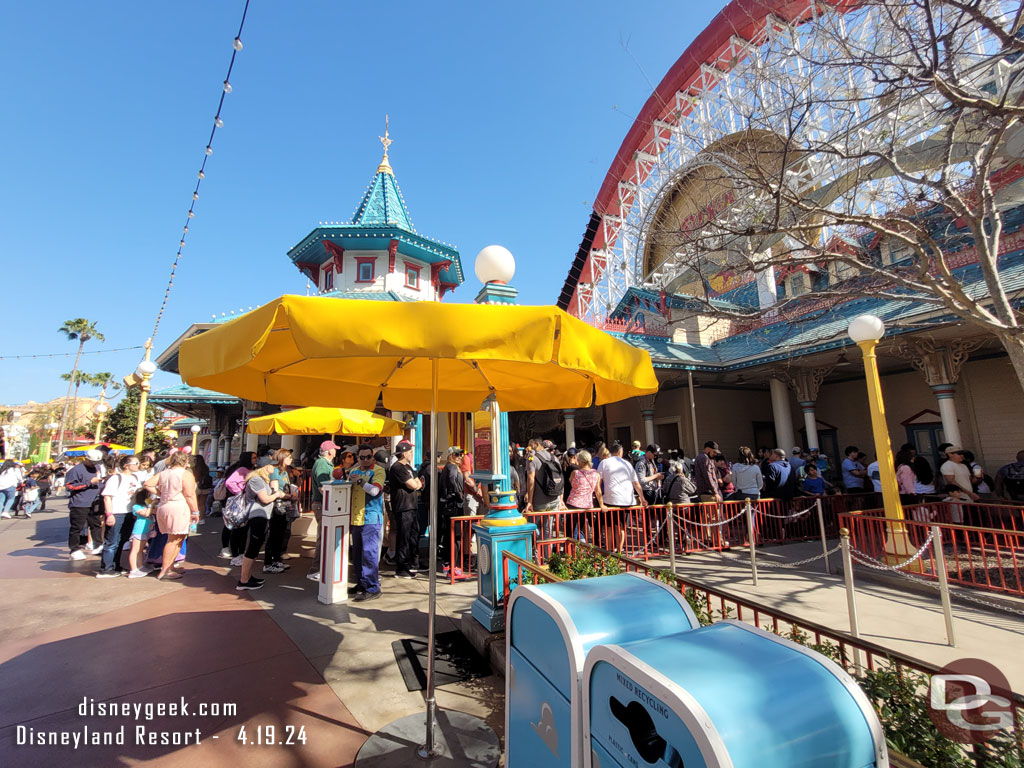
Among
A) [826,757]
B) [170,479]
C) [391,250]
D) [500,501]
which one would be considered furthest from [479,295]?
[391,250]

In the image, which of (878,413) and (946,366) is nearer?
(878,413)

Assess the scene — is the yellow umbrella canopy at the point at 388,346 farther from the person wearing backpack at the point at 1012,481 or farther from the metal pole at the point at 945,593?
the person wearing backpack at the point at 1012,481

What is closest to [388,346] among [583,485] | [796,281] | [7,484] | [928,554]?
[583,485]

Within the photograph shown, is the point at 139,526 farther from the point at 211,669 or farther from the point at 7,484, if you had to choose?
the point at 7,484

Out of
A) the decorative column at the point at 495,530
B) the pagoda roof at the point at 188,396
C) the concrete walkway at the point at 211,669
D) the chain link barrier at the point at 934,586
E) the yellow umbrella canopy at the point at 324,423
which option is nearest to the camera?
the concrete walkway at the point at 211,669

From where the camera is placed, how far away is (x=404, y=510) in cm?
639

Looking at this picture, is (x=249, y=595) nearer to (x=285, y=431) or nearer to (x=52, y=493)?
(x=285, y=431)

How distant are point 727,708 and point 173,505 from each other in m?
7.38

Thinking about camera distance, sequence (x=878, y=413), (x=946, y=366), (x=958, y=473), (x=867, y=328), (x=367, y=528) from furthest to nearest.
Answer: (x=946, y=366) → (x=958, y=473) → (x=878, y=413) → (x=867, y=328) → (x=367, y=528)

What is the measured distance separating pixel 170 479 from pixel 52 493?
1313 inches

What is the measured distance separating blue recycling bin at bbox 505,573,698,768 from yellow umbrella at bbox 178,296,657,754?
737 mm

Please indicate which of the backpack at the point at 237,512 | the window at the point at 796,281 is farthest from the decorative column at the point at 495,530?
the window at the point at 796,281

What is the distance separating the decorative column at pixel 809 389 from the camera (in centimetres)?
1392

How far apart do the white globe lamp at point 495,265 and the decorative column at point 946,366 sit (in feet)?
38.4
